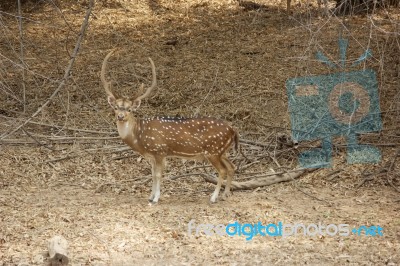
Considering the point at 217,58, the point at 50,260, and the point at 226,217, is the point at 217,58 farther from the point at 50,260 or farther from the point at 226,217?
the point at 50,260

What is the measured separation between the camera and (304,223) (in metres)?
7.08

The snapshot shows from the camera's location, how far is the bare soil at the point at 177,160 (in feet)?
21.8

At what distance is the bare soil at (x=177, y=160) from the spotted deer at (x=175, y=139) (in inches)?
16.6

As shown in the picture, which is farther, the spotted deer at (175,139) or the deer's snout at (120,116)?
the spotted deer at (175,139)

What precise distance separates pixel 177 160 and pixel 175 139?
1.65m

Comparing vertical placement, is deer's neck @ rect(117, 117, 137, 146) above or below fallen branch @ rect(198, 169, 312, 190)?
above

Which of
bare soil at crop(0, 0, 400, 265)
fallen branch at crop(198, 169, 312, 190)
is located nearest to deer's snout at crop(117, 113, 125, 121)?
bare soil at crop(0, 0, 400, 265)

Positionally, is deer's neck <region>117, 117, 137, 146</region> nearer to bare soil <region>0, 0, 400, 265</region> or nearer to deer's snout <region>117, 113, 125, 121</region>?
deer's snout <region>117, 113, 125, 121</region>

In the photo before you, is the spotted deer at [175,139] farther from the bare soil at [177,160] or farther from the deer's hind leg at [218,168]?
the bare soil at [177,160]

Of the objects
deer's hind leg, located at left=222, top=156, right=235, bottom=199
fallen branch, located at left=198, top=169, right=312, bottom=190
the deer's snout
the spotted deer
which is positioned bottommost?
fallen branch, located at left=198, top=169, right=312, bottom=190

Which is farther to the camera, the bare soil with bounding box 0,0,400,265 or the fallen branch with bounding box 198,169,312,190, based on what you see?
the fallen branch with bounding box 198,169,312,190

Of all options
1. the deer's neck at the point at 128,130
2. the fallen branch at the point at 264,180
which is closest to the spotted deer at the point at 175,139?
the deer's neck at the point at 128,130

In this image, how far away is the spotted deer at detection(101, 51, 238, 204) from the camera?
7.68 meters

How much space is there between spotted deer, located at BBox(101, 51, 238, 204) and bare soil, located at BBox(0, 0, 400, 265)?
0.42m
